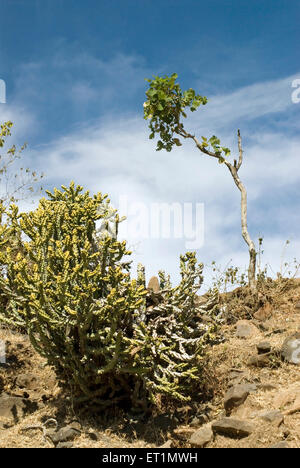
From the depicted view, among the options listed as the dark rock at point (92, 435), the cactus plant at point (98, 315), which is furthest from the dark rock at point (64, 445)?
the cactus plant at point (98, 315)

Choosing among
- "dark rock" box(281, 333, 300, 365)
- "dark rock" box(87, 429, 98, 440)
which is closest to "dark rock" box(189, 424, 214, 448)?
"dark rock" box(87, 429, 98, 440)

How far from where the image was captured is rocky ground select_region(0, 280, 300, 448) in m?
5.75

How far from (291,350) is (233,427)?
2258mm

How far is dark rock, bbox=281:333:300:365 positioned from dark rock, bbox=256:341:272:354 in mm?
250

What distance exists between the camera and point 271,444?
215 inches

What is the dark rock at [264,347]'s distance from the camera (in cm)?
780

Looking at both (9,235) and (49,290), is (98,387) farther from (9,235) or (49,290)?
(9,235)

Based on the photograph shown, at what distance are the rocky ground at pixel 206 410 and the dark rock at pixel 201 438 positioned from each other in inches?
0.5

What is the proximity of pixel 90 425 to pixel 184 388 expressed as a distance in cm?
134

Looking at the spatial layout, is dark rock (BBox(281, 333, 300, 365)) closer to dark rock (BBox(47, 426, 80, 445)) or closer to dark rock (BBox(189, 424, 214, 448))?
dark rock (BBox(189, 424, 214, 448))

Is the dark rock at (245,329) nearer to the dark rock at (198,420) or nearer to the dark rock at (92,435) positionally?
the dark rock at (198,420)

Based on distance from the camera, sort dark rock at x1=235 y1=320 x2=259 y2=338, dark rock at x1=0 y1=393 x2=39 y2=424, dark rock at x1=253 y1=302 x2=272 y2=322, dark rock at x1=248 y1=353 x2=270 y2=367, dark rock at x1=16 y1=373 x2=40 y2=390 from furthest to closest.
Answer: dark rock at x1=253 y1=302 x2=272 y2=322 → dark rock at x1=235 y1=320 x2=259 y2=338 → dark rock at x1=16 y1=373 x2=40 y2=390 → dark rock at x1=248 y1=353 x2=270 y2=367 → dark rock at x1=0 y1=393 x2=39 y2=424

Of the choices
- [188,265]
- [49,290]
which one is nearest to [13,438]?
[49,290]

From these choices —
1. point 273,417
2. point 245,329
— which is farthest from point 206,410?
point 245,329
